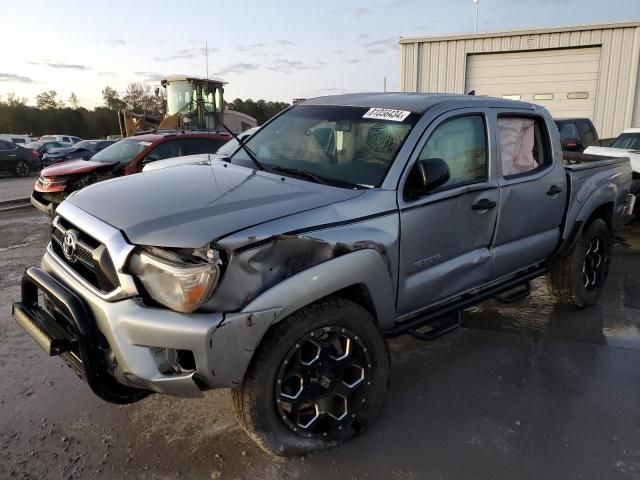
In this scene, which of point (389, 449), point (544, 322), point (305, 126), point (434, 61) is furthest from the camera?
point (434, 61)

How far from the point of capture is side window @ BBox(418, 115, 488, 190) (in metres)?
3.38

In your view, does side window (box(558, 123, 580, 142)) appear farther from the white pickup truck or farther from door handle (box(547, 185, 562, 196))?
door handle (box(547, 185, 562, 196))

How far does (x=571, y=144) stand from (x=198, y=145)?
7.77 metres

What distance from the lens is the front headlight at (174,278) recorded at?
2275 millimetres

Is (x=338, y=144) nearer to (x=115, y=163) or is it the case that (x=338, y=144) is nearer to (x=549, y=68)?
(x=115, y=163)

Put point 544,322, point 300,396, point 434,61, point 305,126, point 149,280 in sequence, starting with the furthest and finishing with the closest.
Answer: point 434,61
point 544,322
point 305,126
point 300,396
point 149,280

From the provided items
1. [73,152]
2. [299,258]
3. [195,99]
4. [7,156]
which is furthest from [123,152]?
[73,152]

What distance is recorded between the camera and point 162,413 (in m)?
3.22

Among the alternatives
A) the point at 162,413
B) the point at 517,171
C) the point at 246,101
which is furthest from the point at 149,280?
the point at 246,101

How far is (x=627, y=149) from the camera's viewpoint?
9.71m

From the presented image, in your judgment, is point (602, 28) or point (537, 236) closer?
point (537, 236)

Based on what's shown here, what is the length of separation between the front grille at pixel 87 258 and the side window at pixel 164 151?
6440 mm

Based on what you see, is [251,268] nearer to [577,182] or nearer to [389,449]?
[389,449]

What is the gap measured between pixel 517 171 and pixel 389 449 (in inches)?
89.9
